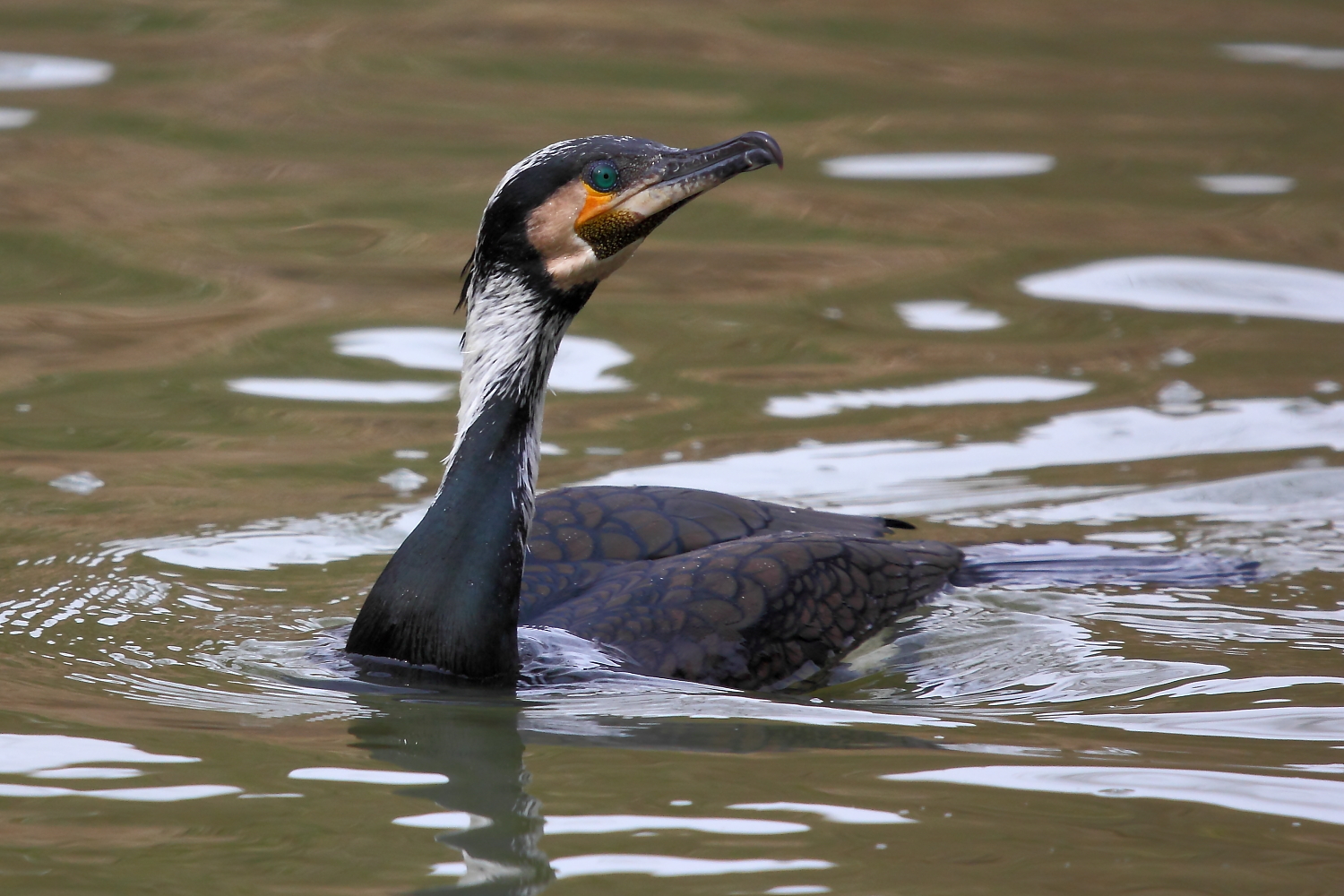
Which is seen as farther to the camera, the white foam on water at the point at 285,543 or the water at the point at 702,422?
the white foam on water at the point at 285,543

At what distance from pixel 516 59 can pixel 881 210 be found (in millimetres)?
2645

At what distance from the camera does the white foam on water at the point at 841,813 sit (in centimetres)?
386

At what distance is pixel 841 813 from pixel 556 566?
1.75 meters

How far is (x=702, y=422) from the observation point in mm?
7625

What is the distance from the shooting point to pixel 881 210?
32.6 ft

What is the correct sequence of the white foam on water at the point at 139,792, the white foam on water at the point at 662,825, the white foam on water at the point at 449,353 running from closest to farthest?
1. the white foam on water at the point at 662,825
2. the white foam on water at the point at 139,792
3. the white foam on water at the point at 449,353

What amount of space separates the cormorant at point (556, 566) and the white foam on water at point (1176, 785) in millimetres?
1050

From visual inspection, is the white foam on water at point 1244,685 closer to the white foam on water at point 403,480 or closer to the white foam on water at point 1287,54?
the white foam on water at point 403,480

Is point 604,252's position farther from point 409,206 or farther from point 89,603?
point 409,206

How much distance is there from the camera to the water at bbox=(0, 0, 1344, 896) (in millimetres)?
3887

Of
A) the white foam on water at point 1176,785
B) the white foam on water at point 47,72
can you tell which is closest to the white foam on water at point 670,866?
the white foam on water at point 1176,785

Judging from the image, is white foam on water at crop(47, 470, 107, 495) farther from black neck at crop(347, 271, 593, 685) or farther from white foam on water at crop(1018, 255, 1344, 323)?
white foam on water at crop(1018, 255, 1344, 323)

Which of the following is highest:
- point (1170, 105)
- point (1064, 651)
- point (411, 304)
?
point (1170, 105)

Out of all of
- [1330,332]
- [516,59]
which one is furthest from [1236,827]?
[516,59]
